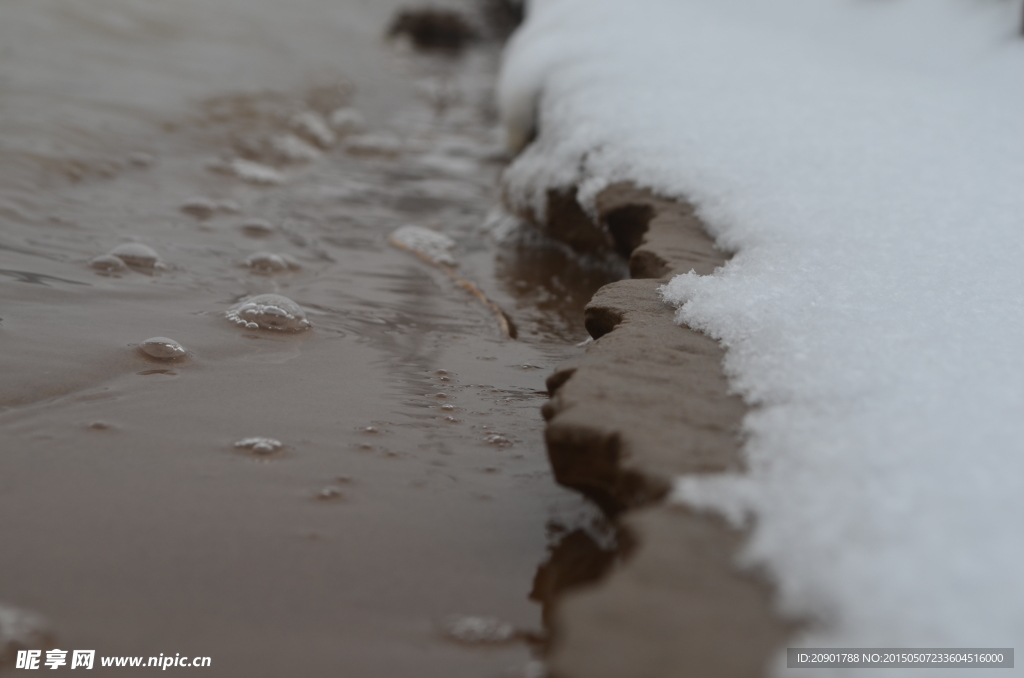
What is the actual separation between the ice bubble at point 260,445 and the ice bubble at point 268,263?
3.48ft

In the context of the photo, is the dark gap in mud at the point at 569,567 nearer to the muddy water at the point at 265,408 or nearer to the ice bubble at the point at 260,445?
the muddy water at the point at 265,408

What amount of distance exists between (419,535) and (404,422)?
379 mm

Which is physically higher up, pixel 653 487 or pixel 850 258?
pixel 850 258

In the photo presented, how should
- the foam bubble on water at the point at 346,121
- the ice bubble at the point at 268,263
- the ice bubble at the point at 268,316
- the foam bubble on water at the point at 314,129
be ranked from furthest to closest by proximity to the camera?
the foam bubble on water at the point at 346,121
the foam bubble on water at the point at 314,129
the ice bubble at the point at 268,263
the ice bubble at the point at 268,316

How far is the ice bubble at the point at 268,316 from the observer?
2.02m

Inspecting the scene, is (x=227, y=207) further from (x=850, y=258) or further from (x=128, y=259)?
(x=850, y=258)

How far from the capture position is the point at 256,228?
2.85 meters

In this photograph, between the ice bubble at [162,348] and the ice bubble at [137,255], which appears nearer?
the ice bubble at [162,348]

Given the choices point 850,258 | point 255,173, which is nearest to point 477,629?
point 850,258

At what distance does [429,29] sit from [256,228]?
25.6 ft

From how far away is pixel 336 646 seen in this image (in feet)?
3.50

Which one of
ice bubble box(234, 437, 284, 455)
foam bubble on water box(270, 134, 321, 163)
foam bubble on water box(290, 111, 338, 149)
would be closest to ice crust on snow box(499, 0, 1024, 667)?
ice bubble box(234, 437, 284, 455)

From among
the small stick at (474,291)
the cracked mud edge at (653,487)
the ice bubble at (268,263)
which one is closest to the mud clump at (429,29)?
the small stick at (474,291)

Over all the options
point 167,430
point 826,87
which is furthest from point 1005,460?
point 826,87
